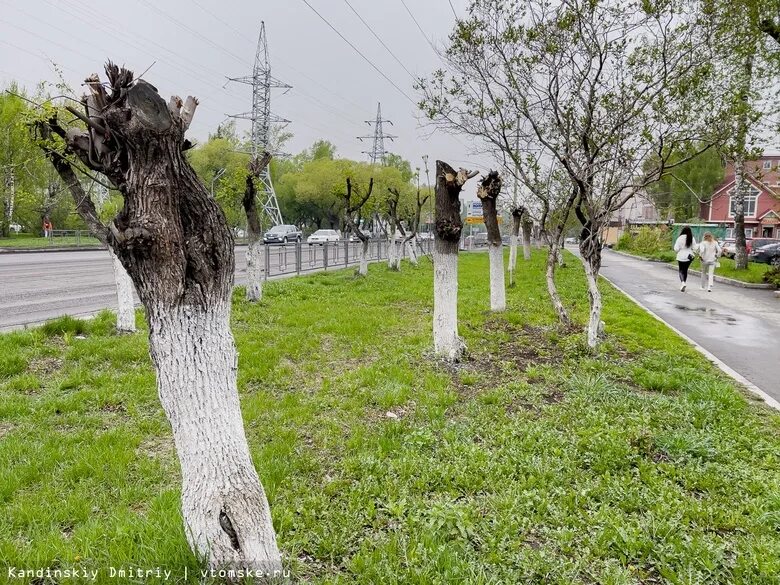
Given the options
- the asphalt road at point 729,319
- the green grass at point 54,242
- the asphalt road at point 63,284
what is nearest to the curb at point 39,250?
the green grass at point 54,242

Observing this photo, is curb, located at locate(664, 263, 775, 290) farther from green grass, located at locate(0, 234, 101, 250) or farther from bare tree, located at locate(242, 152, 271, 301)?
green grass, located at locate(0, 234, 101, 250)

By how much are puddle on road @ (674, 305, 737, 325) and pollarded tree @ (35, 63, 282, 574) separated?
399 inches

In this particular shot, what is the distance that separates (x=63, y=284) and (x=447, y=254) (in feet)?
39.0

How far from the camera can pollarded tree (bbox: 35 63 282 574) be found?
1870 mm

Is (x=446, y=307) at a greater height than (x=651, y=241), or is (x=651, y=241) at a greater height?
(x=651, y=241)

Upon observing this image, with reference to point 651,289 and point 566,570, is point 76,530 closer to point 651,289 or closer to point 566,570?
point 566,570

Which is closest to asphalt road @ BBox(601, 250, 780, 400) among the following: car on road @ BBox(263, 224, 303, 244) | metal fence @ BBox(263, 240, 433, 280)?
metal fence @ BBox(263, 240, 433, 280)

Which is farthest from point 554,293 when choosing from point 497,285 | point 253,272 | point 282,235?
point 282,235

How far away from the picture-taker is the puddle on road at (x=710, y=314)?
9750mm

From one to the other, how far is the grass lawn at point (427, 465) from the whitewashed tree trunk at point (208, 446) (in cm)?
26

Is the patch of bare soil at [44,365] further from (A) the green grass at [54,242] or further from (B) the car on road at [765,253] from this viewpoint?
(B) the car on road at [765,253]

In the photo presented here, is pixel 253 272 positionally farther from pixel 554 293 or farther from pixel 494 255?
pixel 554 293

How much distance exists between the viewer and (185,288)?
6.70 feet

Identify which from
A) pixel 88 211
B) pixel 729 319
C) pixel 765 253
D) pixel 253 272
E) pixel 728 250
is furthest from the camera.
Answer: pixel 728 250
